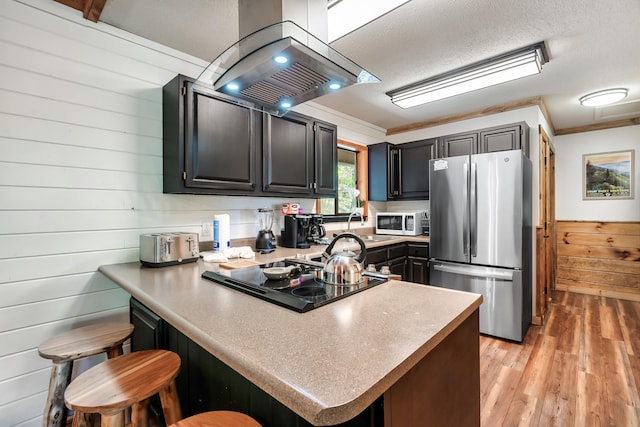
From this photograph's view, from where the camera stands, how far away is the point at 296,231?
8.79 feet

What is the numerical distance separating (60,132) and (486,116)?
13.5 feet

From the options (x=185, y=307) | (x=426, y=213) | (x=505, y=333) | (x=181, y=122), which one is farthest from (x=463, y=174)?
(x=185, y=307)

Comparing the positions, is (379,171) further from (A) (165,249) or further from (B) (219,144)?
(A) (165,249)

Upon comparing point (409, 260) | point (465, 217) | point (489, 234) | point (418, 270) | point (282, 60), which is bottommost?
point (418, 270)

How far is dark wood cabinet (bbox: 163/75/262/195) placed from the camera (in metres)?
1.96

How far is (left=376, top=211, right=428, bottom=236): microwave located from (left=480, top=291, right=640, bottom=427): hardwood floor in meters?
1.44

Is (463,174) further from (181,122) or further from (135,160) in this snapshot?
(135,160)

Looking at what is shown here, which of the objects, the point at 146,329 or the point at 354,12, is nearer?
the point at 146,329

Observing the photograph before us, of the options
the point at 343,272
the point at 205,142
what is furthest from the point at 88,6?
the point at 343,272

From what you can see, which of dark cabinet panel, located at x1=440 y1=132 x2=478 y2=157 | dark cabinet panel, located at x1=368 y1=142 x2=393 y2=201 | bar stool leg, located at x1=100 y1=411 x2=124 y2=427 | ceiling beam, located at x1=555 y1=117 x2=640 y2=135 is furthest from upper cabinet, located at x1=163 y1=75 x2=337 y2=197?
ceiling beam, located at x1=555 y1=117 x2=640 y2=135

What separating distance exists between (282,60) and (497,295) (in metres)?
2.83

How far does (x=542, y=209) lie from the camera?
11.0 feet

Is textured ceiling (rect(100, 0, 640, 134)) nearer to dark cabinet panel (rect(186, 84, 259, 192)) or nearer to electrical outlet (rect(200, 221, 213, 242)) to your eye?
dark cabinet panel (rect(186, 84, 259, 192))

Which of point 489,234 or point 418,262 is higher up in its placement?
point 489,234
